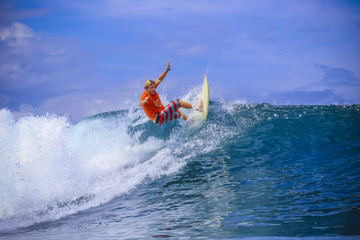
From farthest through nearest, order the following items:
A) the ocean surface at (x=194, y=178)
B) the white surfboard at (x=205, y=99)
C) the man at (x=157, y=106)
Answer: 1. the white surfboard at (x=205, y=99)
2. the man at (x=157, y=106)
3. the ocean surface at (x=194, y=178)

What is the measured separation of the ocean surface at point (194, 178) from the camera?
3.47 meters

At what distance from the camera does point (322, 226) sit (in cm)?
293

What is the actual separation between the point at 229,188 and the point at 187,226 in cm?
158

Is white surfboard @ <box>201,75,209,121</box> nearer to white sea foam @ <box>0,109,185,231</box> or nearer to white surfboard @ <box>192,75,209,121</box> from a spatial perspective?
white surfboard @ <box>192,75,209,121</box>

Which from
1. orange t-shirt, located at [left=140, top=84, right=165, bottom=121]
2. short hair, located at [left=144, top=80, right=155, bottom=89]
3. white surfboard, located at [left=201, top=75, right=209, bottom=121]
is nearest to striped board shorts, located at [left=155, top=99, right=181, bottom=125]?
orange t-shirt, located at [left=140, top=84, right=165, bottom=121]

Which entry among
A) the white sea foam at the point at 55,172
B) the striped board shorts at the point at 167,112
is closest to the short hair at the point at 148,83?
the striped board shorts at the point at 167,112

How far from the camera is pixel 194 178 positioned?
593 cm

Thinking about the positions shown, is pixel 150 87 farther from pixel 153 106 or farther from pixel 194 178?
pixel 194 178

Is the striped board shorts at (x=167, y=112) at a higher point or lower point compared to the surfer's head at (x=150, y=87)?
lower

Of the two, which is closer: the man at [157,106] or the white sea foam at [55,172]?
the white sea foam at [55,172]

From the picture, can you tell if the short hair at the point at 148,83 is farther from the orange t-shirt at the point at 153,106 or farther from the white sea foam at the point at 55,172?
the white sea foam at the point at 55,172

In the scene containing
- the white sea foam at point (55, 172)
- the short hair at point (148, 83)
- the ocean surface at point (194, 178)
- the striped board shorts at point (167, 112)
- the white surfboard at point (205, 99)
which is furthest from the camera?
the white surfboard at point (205, 99)

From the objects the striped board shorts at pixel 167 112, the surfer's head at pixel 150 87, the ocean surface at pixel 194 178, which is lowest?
the ocean surface at pixel 194 178

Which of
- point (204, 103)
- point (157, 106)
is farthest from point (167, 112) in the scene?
point (204, 103)
